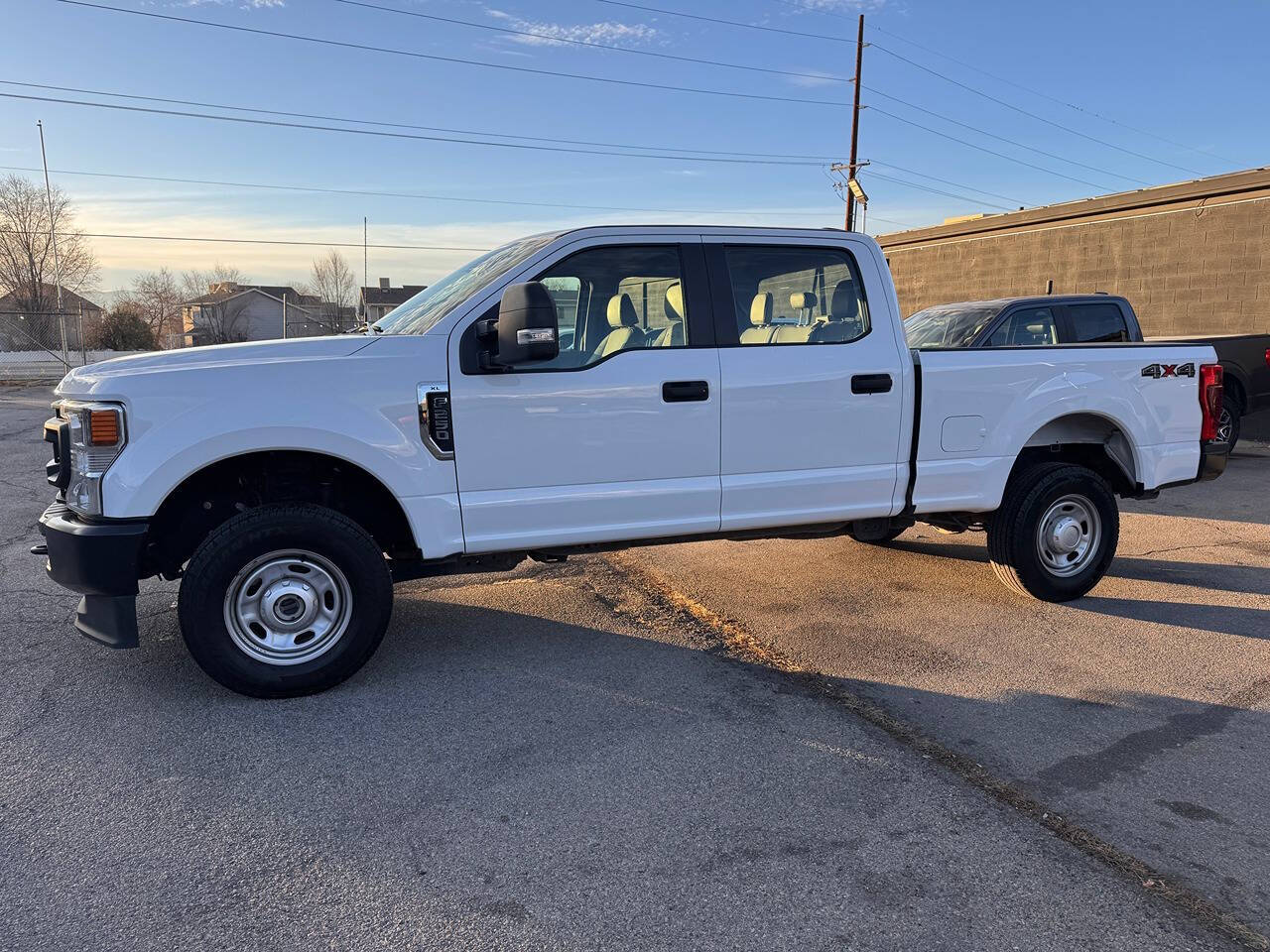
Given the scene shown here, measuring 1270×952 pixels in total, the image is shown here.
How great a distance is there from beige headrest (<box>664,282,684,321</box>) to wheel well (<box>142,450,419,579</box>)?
5.45 ft

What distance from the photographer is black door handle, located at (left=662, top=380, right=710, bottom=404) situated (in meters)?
4.38

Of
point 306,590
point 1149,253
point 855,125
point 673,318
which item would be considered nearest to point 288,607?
point 306,590

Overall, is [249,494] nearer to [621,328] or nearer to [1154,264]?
[621,328]

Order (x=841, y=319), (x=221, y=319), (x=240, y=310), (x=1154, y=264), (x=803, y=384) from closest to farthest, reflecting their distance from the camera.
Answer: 1. (x=803, y=384)
2. (x=841, y=319)
3. (x=1154, y=264)
4. (x=221, y=319)
5. (x=240, y=310)

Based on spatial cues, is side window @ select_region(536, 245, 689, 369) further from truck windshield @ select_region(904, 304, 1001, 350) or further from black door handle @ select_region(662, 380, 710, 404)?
truck windshield @ select_region(904, 304, 1001, 350)

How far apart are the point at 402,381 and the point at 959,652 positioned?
3.13m

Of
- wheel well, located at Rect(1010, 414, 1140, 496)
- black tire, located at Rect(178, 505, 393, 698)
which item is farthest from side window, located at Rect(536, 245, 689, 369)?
wheel well, located at Rect(1010, 414, 1140, 496)

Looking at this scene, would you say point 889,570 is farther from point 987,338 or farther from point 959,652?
point 987,338

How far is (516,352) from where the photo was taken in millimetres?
3912

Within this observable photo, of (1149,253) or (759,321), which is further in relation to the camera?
(1149,253)

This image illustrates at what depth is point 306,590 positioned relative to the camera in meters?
4.00

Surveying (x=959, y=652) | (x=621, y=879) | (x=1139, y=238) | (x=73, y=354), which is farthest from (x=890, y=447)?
(x=73, y=354)

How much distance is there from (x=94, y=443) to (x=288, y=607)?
1049 mm

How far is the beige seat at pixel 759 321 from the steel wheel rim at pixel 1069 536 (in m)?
2.13
